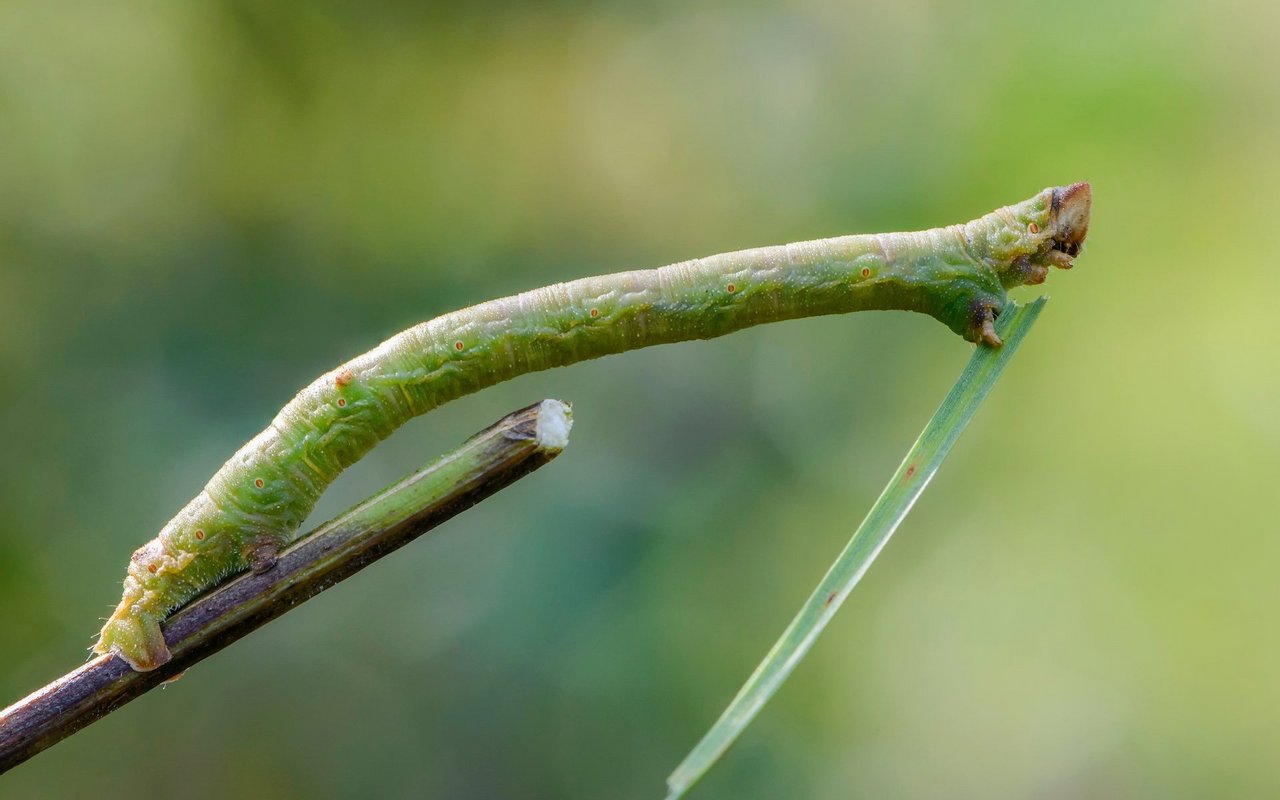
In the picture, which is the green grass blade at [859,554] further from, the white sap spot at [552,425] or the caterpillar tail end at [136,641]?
the caterpillar tail end at [136,641]

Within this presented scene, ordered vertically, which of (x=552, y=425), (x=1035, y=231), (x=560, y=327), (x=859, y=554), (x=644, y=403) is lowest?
(x=644, y=403)

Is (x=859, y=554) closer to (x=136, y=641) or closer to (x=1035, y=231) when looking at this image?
(x=1035, y=231)

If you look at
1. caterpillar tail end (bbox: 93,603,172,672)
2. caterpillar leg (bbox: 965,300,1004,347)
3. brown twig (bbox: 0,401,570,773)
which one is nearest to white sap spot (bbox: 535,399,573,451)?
brown twig (bbox: 0,401,570,773)

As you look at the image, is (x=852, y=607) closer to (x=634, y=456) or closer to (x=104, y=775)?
(x=634, y=456)

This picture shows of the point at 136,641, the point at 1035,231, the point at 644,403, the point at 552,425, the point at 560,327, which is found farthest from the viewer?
the point at 644,403

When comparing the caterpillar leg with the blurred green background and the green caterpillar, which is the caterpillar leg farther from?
the blurred green background

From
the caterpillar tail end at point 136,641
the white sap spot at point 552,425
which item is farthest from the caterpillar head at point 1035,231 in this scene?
the caterpillar tail end at point 136,641

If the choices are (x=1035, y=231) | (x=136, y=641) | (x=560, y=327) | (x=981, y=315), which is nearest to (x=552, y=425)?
(x=560, y=327)

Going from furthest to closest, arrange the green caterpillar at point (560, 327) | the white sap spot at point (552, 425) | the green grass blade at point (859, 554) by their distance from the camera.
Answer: the green caterpillar at point (560, 327) < the white sap spot at point (552, 425) < the green grass blade at point (859, 554)

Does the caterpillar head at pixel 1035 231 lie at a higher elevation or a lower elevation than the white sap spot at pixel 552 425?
lower
